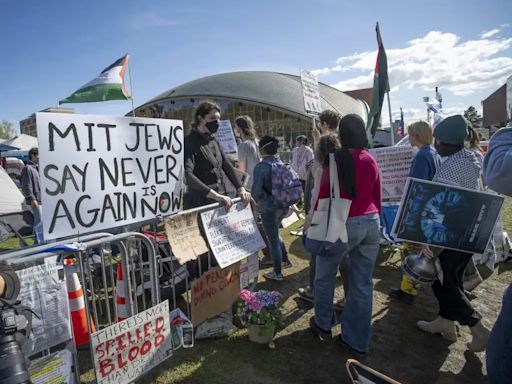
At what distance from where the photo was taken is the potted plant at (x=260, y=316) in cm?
309

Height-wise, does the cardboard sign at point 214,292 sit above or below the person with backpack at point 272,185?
below

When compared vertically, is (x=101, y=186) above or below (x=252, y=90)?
below

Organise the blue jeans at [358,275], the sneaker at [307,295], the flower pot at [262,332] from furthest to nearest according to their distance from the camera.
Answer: the sneaker at [307,295], the flower pot at [262,332], the blue jeans at [358,275]

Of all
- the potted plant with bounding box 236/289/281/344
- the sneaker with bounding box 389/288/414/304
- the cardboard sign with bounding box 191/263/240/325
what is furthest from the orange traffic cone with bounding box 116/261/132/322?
the sneaker with bounding box 389/288/414/304

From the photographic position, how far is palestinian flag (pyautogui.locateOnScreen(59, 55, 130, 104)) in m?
5.89

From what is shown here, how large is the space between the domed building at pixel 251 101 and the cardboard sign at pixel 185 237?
3392cm

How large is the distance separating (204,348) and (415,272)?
6.35ft

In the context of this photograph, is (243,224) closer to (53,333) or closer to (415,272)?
(415,272)

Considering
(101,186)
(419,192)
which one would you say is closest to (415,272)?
(419,192)

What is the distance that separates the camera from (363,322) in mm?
2916

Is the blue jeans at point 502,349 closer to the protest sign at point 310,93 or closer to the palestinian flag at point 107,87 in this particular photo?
the protest sign at point 310,93

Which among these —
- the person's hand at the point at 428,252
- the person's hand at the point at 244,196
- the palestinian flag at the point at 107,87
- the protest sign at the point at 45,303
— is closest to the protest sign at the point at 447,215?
the person's hand at the point at 428,252

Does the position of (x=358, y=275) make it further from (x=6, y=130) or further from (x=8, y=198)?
(x=6, y=130)

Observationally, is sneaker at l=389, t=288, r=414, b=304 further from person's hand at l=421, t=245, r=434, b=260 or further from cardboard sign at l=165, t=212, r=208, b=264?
cardboard sign at l=165, t=212, r=208, b=264
